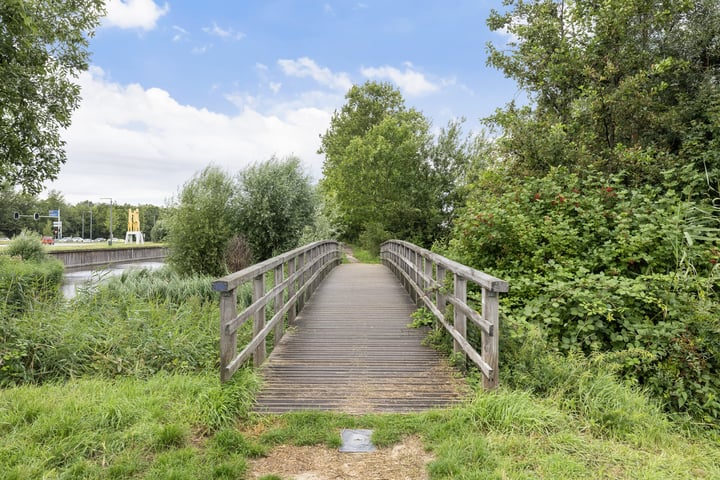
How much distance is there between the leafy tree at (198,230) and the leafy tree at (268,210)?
726mm

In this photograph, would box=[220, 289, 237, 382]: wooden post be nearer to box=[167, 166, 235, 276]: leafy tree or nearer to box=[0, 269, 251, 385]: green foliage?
box=[0, 269, 251, 385]: green foliage

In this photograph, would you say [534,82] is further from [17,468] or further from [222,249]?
[17,468]

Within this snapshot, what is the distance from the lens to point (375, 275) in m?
13.7

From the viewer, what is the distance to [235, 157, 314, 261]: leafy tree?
16.4 metres

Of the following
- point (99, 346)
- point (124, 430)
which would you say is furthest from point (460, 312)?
point (99, 346)

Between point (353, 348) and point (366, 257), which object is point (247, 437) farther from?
point (366, 257)

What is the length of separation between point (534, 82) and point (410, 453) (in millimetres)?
10363

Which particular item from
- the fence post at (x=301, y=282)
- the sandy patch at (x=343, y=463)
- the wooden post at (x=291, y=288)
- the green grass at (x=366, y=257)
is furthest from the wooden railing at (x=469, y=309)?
the green grass at (x=366, y=257)

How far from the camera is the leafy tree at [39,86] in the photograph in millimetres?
9688

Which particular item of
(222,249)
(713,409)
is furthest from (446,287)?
(222,249)

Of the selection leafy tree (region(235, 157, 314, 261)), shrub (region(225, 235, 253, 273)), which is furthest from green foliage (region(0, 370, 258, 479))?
leafy tree (region(235, 157, 314, 261))

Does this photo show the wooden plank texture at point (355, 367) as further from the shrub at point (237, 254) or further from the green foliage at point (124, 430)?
the shrub at point (237, 254)

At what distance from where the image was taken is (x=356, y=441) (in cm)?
329

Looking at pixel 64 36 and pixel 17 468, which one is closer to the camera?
pixel 17 468
